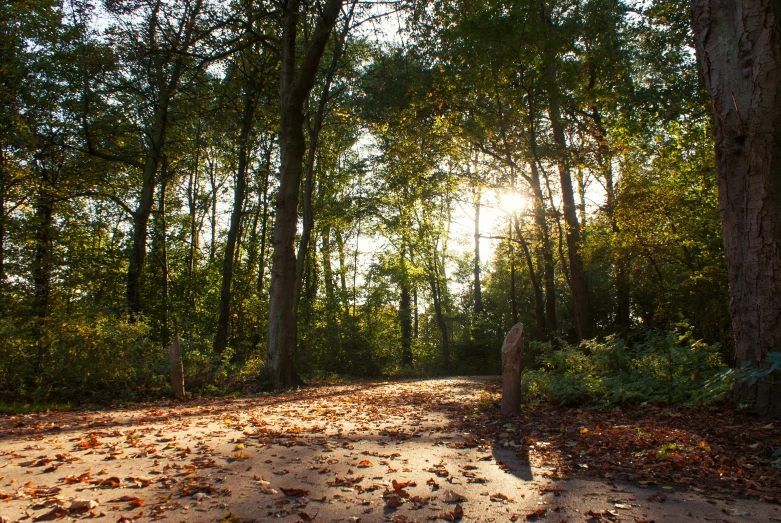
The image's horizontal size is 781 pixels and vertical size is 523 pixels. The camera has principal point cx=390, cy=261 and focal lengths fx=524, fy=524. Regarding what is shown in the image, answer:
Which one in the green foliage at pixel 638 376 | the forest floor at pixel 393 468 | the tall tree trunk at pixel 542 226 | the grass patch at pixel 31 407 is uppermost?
the tall tree trunk at pixel 542 226

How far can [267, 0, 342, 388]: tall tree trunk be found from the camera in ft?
41.0

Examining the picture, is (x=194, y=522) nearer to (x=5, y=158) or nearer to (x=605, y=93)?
(x=5, y=158)

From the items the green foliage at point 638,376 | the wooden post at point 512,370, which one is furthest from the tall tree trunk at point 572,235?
the wooden post at point 512,370

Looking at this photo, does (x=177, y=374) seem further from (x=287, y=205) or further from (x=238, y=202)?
(x=238, y=202)

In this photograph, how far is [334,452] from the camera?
5258 millimetres

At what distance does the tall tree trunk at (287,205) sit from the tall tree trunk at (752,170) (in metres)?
8.68

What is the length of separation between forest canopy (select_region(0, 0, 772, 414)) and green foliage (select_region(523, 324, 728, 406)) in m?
0.04

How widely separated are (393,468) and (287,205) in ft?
29.2

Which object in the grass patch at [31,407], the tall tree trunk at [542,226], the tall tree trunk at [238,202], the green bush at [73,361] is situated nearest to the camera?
the grass patch at [31,407]

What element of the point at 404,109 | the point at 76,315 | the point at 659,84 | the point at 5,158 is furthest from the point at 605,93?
the point at 5,158

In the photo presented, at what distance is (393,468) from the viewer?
4.71 metres

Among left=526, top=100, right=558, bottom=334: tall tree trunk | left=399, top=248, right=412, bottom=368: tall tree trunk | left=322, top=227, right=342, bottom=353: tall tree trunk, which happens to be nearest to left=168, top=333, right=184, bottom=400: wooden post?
left=322, top=227, right=342, bottom=353: tall tree trunk

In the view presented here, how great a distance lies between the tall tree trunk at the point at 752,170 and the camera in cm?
593

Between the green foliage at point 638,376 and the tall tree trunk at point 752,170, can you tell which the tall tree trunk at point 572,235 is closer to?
the green foliage at point 638,376
